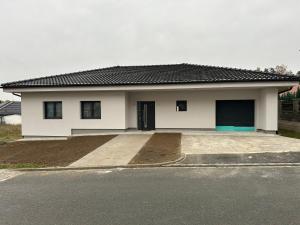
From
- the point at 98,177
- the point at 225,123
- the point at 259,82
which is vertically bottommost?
the point at 98,177

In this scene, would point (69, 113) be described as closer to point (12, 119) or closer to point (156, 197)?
point (156, 197)

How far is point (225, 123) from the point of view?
1559 centimetres

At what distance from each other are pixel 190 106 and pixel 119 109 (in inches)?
191

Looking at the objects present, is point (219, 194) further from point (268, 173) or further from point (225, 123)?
point (225, 123)

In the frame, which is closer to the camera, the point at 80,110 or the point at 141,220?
the point at 141,220

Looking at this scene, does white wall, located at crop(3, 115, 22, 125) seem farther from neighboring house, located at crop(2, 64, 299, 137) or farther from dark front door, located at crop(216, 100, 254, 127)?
dark front door, located at crop(216, 100, 254, 127)

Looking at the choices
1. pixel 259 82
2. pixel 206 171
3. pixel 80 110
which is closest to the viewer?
pixel 206 171

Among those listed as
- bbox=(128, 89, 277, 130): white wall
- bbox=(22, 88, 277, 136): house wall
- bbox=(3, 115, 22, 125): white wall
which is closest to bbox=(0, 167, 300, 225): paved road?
bbox=(22, 88, 277, 136): house wall

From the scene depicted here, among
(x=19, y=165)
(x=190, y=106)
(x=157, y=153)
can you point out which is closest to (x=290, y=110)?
(x=190, y=106)

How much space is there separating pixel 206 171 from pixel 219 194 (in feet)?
6.46

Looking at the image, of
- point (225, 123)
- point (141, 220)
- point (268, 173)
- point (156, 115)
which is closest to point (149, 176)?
point (141, 220)

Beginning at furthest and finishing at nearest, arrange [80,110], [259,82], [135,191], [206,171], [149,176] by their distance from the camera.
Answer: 1. [80,110]
2. [259,82]
3. [206,171]
4. [149,176]
5. [135,191]

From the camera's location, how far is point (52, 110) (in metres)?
15.7

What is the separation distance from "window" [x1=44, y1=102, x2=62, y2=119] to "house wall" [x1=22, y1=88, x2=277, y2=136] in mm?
275
